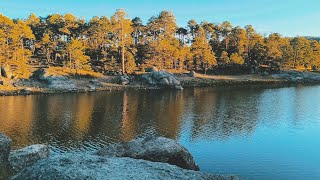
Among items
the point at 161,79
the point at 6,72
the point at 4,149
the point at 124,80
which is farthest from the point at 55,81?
the point at 4,149

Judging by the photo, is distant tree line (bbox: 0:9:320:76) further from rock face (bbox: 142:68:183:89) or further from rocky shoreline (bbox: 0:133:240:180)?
rocky shoreline (bbox: 0:133:240:180)

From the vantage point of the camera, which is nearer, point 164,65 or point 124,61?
point 124,61

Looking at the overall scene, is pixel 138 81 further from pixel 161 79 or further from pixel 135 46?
pixel 135 46

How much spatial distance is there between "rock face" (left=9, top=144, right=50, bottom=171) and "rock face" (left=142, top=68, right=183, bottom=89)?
8609cm

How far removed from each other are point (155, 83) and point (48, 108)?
51576mm

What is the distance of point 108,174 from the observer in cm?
1461

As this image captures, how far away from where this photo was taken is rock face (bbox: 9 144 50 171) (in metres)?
24.8

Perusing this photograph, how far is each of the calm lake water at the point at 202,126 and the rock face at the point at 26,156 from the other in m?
12.6

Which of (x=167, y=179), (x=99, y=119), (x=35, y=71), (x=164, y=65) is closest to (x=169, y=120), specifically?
(x=99, y=119)

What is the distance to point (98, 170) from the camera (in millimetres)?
14914

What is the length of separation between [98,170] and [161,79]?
9982 cm

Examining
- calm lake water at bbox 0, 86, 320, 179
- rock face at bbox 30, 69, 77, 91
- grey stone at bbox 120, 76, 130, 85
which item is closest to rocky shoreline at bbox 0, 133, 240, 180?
calm lake water at bbox 0, 86, 320, 179

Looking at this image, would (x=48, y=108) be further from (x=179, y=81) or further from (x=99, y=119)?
(x=179, y=81)

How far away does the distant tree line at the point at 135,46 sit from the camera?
377ft
